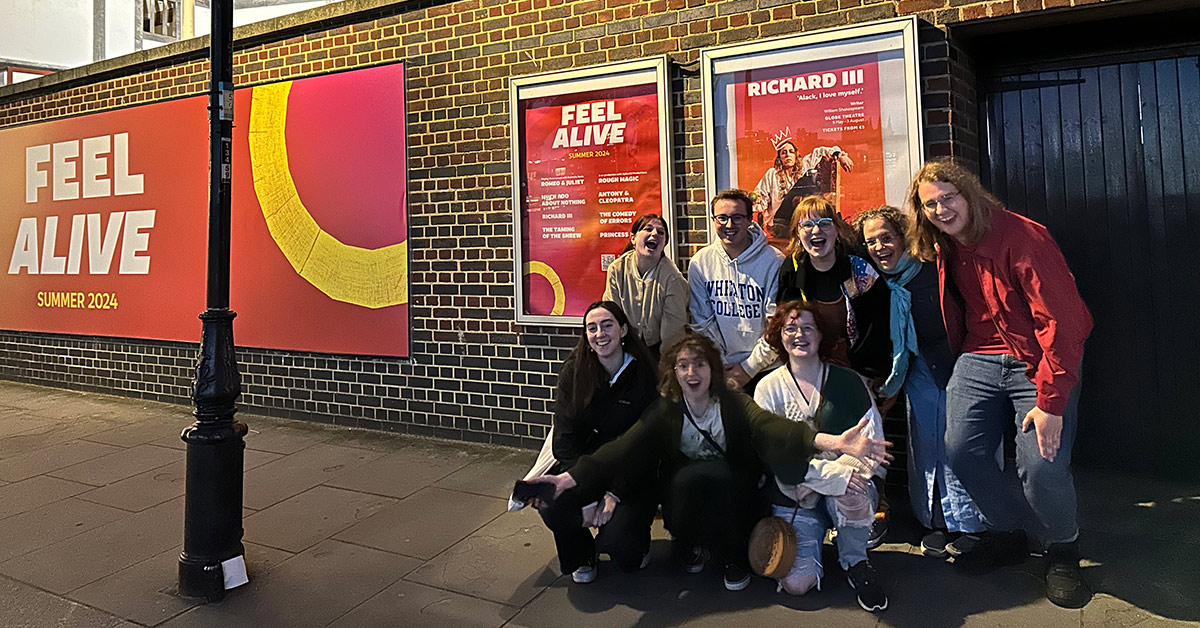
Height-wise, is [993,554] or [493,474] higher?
[493,474]

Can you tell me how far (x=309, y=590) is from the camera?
12.7 ft

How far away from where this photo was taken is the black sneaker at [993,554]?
3.79 m

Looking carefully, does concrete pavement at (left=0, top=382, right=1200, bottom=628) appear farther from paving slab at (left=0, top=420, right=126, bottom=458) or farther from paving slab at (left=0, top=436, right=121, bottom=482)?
paving slab at (left=0, top=420, right=126, bottom=458)

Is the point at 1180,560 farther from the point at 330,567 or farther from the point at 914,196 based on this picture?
the point at 330,567

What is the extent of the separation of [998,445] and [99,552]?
466 centimetres

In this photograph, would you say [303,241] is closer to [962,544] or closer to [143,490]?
[143,490]

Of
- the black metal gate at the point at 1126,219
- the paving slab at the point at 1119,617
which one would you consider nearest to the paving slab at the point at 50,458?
the paving slab at the point at 1119,617

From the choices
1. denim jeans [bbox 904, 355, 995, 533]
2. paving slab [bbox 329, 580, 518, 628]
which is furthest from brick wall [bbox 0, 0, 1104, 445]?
paving slab [bbox 329, 580, 518, 628]

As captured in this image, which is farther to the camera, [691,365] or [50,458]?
[50,458]

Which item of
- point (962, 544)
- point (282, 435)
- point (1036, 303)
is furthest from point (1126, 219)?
point (282, 435)

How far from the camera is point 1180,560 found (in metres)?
3.80

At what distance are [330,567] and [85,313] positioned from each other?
6.48 meters

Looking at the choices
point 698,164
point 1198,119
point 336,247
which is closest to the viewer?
point 1198,119

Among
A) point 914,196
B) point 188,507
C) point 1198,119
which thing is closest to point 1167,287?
point 1198,119
